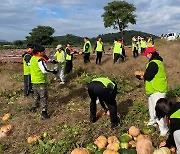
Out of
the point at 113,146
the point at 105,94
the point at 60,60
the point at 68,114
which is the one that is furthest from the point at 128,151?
the point at 60,60

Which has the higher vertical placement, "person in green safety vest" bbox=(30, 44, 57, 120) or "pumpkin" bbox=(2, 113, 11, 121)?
"person in green safety vest" bbox=(30, 44, 57, 120)

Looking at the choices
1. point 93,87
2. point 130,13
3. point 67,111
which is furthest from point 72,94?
point 130,13

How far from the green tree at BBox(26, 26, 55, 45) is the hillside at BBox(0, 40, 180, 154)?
179ft

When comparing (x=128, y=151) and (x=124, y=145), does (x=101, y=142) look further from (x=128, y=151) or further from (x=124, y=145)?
(x=128, y=151)

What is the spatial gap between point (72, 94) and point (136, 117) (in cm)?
311

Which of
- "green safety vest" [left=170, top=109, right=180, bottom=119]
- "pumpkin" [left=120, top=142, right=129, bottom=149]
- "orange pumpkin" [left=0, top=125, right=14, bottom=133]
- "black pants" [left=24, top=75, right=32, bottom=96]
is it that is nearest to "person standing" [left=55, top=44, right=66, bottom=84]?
"black pants" [left=24, top=75, right=32, bottom=96]

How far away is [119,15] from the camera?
197ft

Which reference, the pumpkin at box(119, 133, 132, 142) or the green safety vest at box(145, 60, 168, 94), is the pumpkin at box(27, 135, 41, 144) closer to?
the pumpkin at box(119, 133, 132, 142)

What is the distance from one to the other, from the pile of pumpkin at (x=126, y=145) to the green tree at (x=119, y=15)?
54.2m

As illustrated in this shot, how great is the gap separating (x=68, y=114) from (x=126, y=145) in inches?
111

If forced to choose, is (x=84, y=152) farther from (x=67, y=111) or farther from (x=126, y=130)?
(x=67, y=111)

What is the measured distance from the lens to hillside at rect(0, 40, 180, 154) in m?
6.73

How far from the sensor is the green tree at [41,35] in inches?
2666

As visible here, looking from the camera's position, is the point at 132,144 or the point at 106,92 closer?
the point at 132,144
